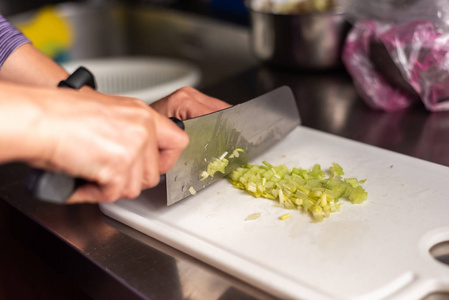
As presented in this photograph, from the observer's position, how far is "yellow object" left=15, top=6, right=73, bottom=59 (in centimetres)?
199

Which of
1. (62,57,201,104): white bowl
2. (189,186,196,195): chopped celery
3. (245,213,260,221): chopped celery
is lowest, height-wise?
(62,57,201,104): white bowl

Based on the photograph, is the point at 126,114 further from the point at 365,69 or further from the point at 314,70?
the point at 314,70

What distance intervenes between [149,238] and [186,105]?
0.85ft

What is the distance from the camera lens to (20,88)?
570 mm

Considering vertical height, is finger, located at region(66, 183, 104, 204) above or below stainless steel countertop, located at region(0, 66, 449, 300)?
above

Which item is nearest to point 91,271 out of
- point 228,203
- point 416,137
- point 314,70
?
point 228,203

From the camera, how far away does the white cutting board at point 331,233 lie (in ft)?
2.10

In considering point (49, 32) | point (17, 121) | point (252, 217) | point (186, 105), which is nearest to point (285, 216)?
point (252, 217)

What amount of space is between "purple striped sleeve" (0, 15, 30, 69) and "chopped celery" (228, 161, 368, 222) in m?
A: 0.43

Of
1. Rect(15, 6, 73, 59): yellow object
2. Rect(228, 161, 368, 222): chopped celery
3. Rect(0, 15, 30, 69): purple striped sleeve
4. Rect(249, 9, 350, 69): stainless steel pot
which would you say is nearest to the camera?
Rect(228, 161, 368, 222): chopped celery

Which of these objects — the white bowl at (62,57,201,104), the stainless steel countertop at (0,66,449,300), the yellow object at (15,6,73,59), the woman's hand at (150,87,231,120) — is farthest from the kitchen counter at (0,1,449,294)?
the yellow object at (15,6,73,59)

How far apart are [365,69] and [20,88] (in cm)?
82

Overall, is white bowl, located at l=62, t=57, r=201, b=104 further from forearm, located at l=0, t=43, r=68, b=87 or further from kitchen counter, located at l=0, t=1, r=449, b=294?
forearm, located at l=0, t=43, r=68, b=87

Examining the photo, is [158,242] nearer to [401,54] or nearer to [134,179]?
[134,179]
